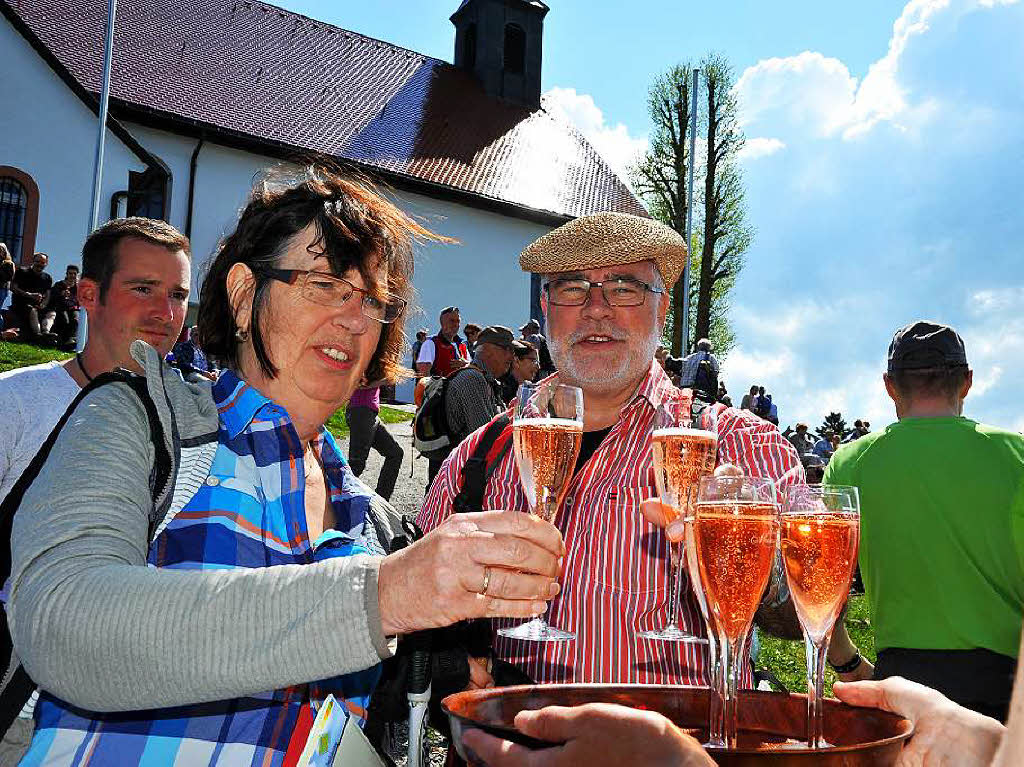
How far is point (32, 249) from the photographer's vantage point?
2080 centimetres

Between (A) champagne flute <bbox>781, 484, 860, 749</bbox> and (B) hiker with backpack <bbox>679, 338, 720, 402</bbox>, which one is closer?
(A) champagne flute <bbox>781, 484, 860, 749</bbox>

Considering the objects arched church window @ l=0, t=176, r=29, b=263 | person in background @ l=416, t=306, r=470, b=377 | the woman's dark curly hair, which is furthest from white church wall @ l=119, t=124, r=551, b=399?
the woman's dark curly hair

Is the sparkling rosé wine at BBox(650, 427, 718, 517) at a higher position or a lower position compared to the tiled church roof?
lower

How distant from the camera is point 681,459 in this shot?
6.84 ft

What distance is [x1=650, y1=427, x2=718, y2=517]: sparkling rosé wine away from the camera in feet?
6.78

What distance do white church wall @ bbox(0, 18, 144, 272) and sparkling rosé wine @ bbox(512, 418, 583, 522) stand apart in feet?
69.4

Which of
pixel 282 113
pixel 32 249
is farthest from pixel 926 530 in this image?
pixel 282 113

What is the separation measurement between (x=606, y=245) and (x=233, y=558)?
1.96 meters

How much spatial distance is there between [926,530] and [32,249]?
71.0 feet

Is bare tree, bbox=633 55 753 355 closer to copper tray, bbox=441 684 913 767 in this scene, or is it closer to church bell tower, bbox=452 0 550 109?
church bell tower, bbox=452 0 550 109

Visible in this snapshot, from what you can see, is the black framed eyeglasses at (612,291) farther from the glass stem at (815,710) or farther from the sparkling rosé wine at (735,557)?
the glass stem at (815,710)

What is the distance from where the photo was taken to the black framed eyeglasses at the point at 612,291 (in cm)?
330

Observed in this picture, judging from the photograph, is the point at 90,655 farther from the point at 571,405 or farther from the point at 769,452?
the point at 769,452

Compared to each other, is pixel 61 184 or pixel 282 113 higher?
pixel 282 113
